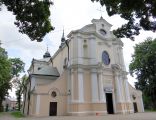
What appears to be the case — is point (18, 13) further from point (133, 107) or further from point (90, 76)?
point (133, 107)

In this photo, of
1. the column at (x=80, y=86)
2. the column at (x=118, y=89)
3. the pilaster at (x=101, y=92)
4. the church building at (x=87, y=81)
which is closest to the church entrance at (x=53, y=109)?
the church building at (x=87, y=81)

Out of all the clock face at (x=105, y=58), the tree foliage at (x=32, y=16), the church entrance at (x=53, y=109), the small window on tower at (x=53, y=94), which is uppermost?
the clock face at (x=105, y=58)

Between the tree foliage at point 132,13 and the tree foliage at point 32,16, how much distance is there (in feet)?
11.4

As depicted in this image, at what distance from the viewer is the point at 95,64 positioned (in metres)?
25.9

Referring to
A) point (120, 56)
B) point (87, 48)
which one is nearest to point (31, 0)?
point (87, 48)

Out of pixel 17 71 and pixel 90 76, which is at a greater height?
pixel 17 71

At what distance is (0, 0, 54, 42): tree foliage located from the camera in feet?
30.6

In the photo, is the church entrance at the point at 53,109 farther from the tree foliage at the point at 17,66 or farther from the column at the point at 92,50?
the tree foliage at the point at 17,66

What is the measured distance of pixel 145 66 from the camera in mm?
37062

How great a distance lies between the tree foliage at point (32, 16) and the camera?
367 inches

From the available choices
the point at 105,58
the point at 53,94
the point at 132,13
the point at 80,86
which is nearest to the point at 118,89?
the point at 105,58

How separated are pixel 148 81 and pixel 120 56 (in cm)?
1145

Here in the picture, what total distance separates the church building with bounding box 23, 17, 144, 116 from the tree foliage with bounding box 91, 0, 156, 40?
1332cm

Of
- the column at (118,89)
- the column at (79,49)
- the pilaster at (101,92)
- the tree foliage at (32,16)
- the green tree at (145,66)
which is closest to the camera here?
the tree foliage at (32,16)
